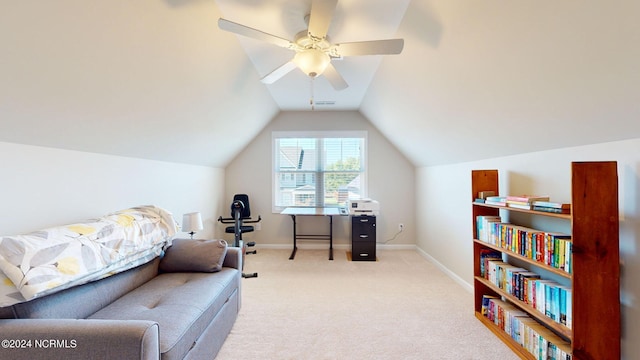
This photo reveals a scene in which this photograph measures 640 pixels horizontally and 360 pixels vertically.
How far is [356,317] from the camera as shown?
7.83ft

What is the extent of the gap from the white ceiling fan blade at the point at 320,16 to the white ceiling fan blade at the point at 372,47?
20 cm

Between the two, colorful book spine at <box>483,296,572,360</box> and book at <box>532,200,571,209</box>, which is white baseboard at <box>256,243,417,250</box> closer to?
Result: colorful book spine at <box>483,296,572,360</box>

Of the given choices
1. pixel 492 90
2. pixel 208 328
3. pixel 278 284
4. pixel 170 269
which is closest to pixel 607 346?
pixel 492 90

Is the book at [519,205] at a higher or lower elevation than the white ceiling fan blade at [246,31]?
lower

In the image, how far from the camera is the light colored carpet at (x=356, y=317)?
1918 mm

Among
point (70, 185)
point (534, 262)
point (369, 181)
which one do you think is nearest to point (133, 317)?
point (70, 185)

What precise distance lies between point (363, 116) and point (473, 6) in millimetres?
3214

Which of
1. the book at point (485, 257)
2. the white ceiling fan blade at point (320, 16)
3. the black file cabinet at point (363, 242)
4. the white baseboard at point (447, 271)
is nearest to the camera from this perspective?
the white ceiling fan blade at point (320, 16)

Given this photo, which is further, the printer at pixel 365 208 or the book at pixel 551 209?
the printer at pixel 365 208

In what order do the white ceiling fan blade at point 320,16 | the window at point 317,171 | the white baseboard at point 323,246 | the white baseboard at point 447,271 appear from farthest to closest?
the window at point 317,171
the white baseboard at point 323,246
the white baseboard at point 447,271
the white ceiling fan blade at point 320,16

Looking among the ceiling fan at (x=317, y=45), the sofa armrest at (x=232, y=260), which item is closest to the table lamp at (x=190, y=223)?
the sofa armrest at (x=232, y=260)

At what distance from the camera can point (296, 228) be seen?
4770mm

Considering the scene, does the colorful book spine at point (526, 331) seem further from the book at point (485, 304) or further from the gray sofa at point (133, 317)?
the gray sofa at point (133, 317)

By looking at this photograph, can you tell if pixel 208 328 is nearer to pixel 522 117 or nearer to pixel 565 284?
pixel 565 284
